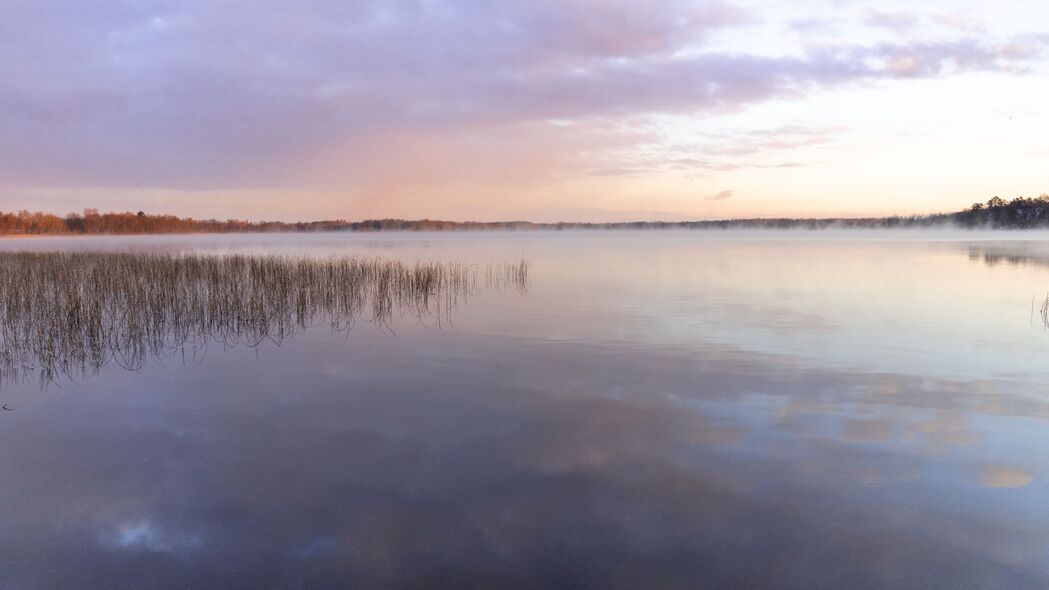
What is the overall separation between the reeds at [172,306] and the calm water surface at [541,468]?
1123 mm

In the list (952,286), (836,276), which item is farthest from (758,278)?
(952,286)

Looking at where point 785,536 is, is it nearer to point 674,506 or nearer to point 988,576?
point 674,506

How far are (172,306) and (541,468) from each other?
914 cm

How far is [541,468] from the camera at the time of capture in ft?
13.8

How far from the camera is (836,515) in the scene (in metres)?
3.52

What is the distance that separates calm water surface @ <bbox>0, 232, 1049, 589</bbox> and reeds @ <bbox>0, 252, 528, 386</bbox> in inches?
44.2

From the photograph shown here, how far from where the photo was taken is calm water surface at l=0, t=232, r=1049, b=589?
307 centimetres

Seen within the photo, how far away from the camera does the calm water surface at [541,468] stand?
10.1 ft

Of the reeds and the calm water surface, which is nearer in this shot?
the calm water surface

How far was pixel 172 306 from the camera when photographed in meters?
10.6

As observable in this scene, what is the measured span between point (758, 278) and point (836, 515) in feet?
49.5

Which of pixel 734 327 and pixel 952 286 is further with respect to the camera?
pixel 952 286

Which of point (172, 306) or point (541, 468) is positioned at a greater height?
point (172, 306)

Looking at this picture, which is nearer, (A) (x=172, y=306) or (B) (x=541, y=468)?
(B) (x=541, y=468)
